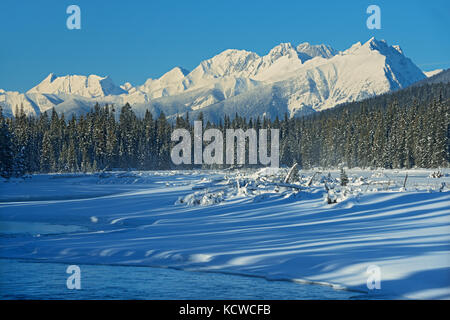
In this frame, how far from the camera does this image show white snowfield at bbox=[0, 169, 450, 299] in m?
11.0

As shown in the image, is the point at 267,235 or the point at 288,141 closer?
the point at 267,235

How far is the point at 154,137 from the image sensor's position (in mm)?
106250

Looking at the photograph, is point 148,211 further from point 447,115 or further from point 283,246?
point 447,115

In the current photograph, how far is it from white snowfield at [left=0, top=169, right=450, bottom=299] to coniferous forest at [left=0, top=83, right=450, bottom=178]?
53.6 meters

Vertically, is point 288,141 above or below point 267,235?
above

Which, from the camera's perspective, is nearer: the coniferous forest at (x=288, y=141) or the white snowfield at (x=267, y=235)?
the white snowfield at (x=267, y=235)

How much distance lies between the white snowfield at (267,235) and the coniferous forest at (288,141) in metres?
53.6

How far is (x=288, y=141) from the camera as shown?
11444 cm

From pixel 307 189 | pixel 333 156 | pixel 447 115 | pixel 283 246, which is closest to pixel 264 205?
pixel 307 189

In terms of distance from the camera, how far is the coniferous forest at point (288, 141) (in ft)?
255

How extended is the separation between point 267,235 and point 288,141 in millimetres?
100095

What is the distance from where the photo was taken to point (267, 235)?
15539 millimetres
